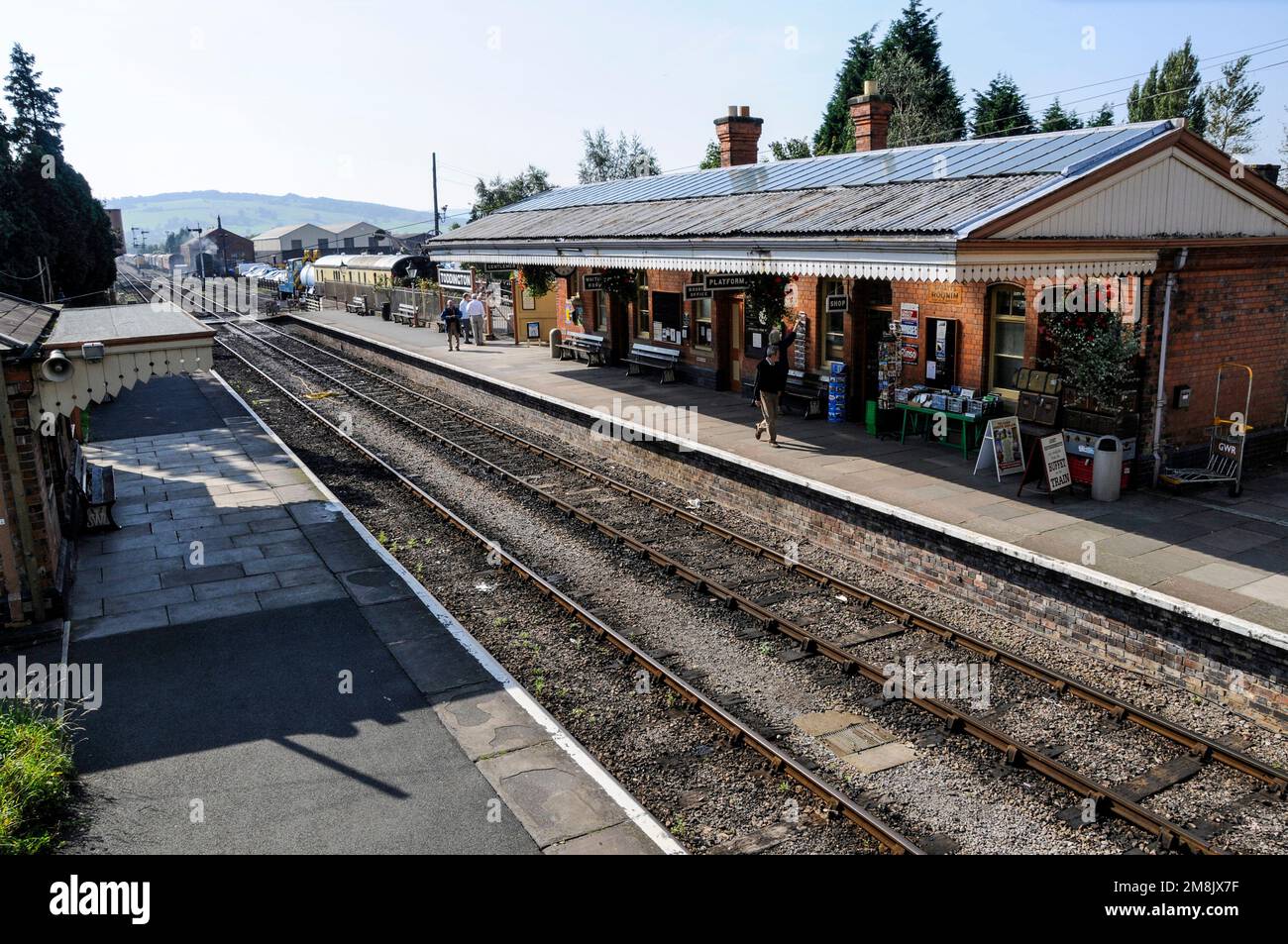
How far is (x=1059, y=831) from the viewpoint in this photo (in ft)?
20.9

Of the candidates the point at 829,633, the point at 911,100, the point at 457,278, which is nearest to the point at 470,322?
the point at 457,278

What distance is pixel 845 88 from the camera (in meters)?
49.2

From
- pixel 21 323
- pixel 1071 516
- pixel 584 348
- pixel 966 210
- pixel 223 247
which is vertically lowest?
pixel 1071 516

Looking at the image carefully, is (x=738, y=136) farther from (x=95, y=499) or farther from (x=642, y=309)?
(x=95, y=499)

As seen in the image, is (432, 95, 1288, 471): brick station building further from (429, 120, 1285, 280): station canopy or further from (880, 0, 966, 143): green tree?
(880, 0, 966, 143): green tree

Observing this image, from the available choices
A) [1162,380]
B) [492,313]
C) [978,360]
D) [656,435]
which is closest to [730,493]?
[656,435]

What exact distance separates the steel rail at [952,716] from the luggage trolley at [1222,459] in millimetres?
6032

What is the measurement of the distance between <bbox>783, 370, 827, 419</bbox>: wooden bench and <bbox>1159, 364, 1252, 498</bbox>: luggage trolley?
6.16 meters

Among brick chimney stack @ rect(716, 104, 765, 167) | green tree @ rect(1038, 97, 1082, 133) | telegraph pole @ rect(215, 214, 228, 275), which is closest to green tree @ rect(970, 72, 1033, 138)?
green tree @ rect(1038, 97, 1082, 133)

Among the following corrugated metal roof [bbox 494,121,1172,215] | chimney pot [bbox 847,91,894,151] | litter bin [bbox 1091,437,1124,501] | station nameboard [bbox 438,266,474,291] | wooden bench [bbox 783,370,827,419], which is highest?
chimney pot [bbox 847,91,894,151]

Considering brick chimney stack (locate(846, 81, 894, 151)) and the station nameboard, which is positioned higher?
brick chimney stack (locate(846, 81, 894, 151))

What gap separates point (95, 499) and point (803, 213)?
11.2 m

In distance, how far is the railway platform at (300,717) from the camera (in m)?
6.11

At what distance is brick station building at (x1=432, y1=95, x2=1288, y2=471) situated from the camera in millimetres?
11219
